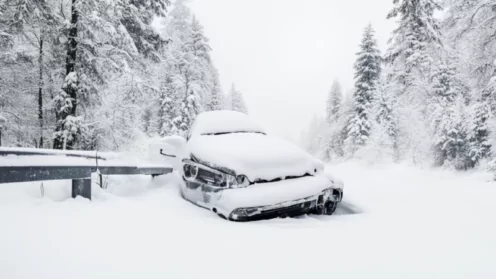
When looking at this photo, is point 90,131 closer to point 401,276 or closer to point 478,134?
point 401,276

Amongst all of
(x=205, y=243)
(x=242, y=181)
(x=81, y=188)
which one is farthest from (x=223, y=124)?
(x=205, y=243)

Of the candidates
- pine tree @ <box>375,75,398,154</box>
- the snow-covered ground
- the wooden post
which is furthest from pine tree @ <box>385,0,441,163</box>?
the wooden post

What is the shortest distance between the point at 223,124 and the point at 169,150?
1.13 m

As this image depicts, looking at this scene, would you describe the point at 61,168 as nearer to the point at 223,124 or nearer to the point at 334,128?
the point at 223,124

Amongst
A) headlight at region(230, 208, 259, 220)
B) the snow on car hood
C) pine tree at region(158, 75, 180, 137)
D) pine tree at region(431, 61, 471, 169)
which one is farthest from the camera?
pine tree at region(158, 75, 180, 137)

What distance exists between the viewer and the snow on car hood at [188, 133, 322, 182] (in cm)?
347

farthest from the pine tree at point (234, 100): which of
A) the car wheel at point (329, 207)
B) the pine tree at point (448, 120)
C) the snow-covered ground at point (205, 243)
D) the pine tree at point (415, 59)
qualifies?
the snow-covered ground at point (205, 243)

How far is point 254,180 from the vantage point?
342cm

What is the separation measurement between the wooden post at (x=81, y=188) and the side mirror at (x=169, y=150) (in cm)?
182

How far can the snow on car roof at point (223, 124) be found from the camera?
16.4 ft

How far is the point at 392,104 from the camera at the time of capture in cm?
2573

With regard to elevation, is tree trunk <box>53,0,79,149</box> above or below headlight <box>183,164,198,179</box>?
above

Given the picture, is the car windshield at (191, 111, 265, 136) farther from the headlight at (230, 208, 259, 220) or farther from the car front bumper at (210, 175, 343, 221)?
the headlight at (230, 208, 259, 220)

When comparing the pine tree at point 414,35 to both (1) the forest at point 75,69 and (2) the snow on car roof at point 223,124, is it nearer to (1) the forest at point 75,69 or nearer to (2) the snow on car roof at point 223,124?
(1) the forest at point 75,69
